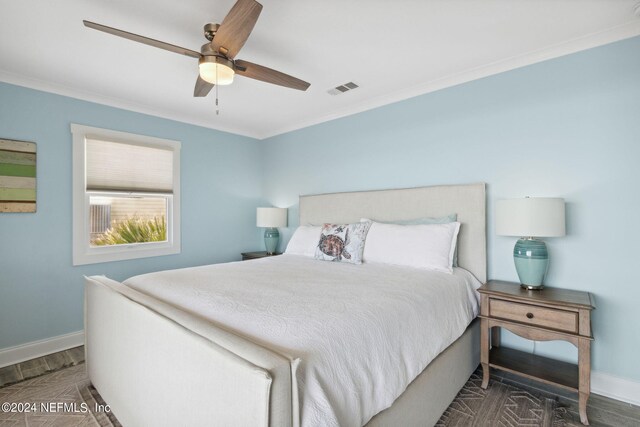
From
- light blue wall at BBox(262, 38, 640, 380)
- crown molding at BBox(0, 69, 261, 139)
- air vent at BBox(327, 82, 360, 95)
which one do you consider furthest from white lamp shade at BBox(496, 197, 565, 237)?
crown molding at BBox(0, 69, 261, 139)

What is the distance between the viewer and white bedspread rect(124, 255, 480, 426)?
107 cm

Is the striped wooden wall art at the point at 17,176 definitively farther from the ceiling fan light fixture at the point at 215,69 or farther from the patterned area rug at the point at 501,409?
the patterned area rug at the point at 501,409

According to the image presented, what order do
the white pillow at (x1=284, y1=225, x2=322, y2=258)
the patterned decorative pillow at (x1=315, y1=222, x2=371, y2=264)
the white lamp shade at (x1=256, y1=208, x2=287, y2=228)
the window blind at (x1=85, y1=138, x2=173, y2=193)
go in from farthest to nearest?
the white lamp shade at (x1=256, y1=208, x2=287, y2=228)
the white pillow at (x1=284, y1=225, x2=322, y2=258)
the window blind at (x1=85, y1=138, x2=173, y2=193)
the patterned decorative pillow at (x1=315, y1=222, x2=371, y2=264)

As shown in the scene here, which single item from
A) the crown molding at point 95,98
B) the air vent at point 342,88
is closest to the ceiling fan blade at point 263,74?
the air vent at point 342,88

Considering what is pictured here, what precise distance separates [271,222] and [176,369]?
2.98 metres

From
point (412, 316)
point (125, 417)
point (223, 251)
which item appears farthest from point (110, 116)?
point (412, 316)

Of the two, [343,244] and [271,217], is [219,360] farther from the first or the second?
[271,217]

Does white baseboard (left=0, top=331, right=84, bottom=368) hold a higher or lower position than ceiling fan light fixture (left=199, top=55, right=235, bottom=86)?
lower

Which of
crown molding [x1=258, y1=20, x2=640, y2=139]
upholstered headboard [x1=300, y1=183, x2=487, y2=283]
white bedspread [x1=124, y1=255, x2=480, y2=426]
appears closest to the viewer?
white bedspread [x1=124, y1=255, x2=480, y2=426]

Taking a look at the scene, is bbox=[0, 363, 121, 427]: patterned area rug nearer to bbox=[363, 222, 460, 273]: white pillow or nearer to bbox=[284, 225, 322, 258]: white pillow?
bbox=[284, 225, 322, 258]: white pillow

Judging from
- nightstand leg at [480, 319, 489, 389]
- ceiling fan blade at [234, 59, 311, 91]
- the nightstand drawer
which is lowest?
nightstand leg at [480, 319, 489, 389]

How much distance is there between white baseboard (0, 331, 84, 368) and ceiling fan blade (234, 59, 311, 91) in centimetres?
301

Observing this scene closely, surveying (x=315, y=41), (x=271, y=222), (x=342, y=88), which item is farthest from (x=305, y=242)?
(x=315, y=41)

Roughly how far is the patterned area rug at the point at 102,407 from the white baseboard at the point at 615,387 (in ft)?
1.28
